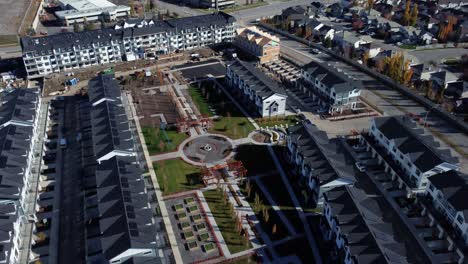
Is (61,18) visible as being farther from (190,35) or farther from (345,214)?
(345,214)

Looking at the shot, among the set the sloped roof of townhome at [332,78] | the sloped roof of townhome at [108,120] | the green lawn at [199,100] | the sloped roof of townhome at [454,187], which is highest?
the sloped roof of townhome at [332,78]

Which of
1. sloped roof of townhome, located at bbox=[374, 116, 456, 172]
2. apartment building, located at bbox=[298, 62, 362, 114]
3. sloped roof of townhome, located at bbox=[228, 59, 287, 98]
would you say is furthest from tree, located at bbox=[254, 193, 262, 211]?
apartment building, located at bbox=[298, 62, 362, 114]

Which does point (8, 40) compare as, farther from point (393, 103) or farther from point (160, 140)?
point (393, 103)

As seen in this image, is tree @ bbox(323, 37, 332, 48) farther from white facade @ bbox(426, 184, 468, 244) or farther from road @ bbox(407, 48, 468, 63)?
white facade @ bbox(426, 184, 468, 244)

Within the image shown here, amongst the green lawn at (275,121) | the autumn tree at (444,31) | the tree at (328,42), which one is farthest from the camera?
the autumn tree at (444,31)

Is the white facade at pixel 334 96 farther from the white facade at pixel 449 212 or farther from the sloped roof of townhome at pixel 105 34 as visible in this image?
the sloped roof of townhome at pixel 105 34

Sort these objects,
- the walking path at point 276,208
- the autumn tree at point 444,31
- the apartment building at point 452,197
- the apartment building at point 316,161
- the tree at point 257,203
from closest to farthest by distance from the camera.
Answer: the apartment building at point 452,197
the walking path at point 276,208
the apartment building at point 316,161
the tree at point 257,203
the autumn tree at point 444,31

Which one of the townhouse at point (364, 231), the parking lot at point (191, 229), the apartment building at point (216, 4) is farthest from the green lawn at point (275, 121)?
the apartment building at point (216, 4)
